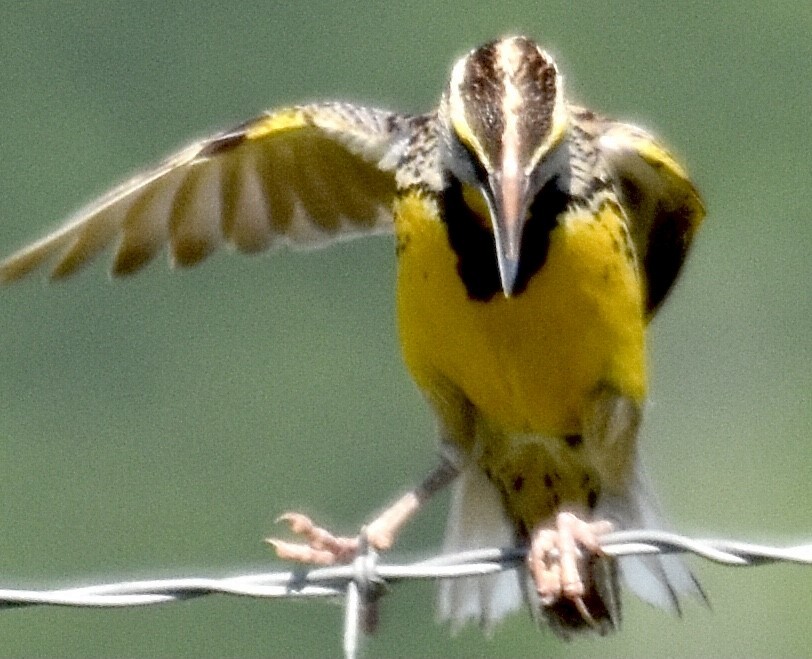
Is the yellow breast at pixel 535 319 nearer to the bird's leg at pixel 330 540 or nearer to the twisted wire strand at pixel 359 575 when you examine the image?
the bird's leg at pixel 330 540

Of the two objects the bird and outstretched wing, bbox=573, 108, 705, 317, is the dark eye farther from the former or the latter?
outstretched wing, bbox=573, 108, 705, 317

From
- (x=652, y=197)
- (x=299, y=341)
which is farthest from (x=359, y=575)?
(x=299, y=341)

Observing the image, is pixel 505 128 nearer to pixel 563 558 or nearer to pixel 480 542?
pixel 563 558

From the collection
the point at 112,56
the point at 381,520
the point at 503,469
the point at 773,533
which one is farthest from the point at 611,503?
the point at 112,56

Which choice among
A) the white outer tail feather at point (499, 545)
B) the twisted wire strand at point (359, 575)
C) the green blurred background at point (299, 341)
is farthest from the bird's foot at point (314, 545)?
the green blurred background at point (299, 341)

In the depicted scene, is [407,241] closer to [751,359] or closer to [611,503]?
[611,503]

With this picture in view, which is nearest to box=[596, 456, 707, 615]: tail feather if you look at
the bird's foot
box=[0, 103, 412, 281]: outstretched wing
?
the bird's foot
